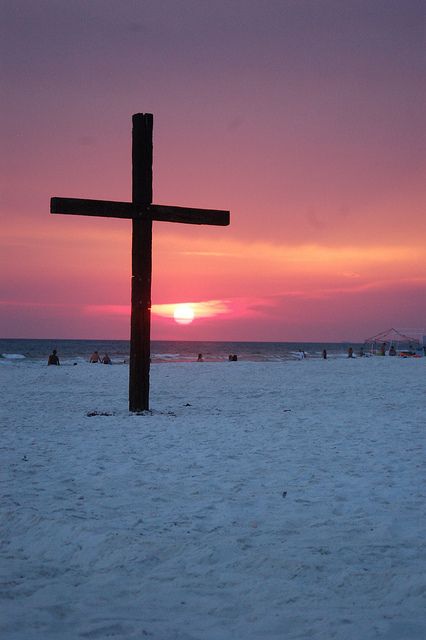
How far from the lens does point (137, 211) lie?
11086 millimetres

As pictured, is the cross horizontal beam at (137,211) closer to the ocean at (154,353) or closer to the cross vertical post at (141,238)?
the cross vertical post at (141,238)

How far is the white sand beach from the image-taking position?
3.42 m

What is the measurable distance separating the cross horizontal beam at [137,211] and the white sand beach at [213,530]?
418 centimetres

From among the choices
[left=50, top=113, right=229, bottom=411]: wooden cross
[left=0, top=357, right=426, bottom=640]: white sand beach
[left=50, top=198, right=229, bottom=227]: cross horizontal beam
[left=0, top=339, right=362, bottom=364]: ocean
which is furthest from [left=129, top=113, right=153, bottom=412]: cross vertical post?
[left=0, top=339, right=362, bottom=364]: ocean

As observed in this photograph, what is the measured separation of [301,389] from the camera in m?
18.3

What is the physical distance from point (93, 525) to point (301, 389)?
13.9m

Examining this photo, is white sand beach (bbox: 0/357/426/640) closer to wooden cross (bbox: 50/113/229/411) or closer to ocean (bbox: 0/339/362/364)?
wooden cross (bbox: 50/113/229/411)

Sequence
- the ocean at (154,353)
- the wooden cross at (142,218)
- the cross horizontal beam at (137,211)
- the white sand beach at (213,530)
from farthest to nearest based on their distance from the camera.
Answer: the ocean at (154,353)
the wooden cross at (142,218)
the cross horizontal beam at (137,211)
the white sand beach at (213,530)

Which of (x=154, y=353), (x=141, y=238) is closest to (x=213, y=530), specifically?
(x=141, y=238)

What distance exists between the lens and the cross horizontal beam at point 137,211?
411 inches

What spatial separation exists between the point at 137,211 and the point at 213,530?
24.9ft

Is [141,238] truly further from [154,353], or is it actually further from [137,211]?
[154,353]

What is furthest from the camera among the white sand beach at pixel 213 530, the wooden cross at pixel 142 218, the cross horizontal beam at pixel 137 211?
the wooden cross at pixel 142 218

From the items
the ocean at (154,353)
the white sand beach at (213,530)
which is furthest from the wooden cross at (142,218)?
the ocean at (154,353)
